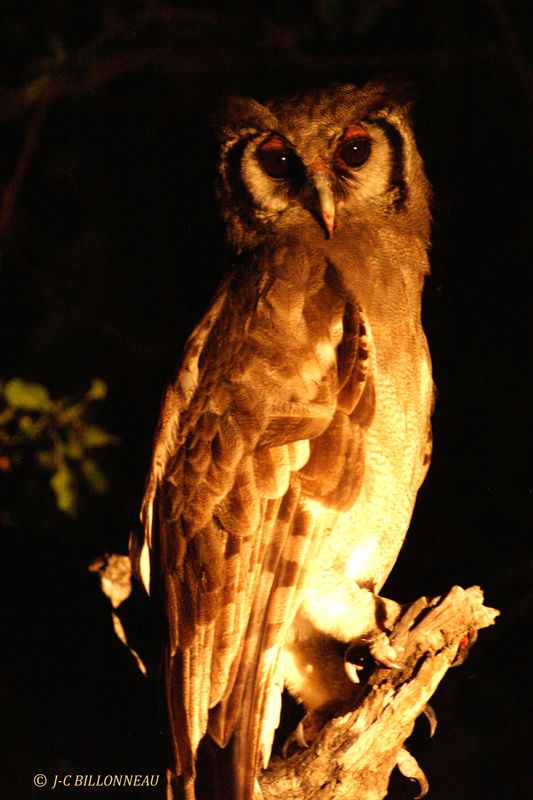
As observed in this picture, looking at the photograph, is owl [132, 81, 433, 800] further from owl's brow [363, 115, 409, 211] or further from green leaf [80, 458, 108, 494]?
green leaf [80, 458, 108, 494]

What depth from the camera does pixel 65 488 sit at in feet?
6.07

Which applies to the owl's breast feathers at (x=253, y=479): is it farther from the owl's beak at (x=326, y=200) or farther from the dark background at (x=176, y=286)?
the dark background at (x=176, y=286)

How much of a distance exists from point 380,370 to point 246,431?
0.80 ft

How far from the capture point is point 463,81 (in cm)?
196

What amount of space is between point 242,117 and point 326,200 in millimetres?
253

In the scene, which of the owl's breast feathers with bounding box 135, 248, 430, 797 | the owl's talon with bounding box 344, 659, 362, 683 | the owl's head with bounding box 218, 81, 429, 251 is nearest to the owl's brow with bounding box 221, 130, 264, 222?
the owl's head with bounding box 218, 81, 429, 251

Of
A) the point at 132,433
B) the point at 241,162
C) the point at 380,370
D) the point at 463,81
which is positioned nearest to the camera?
the point at 380,370

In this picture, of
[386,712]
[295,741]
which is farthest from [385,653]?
[295,741]

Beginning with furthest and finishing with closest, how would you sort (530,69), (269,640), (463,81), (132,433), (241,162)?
(132,433) < (463,81) < (530,69) < (241,162) < (269,640)

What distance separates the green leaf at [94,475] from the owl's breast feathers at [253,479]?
56 centimetres

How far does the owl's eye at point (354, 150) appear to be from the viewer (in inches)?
56.4

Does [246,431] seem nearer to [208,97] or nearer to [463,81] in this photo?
[208,97]

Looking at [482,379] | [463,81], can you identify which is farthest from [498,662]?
[463,81]

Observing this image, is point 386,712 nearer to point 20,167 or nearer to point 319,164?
point 319,164
